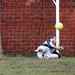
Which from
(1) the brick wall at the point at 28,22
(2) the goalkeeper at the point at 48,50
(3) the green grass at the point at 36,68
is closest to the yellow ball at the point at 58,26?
(2) the goalkeeper at the point at 48,50

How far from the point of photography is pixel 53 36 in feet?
48.9

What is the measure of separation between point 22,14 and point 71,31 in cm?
191

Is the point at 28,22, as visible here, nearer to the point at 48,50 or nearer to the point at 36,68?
the point at 48,50

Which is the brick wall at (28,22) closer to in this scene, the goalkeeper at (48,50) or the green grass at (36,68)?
the goalkeeper at (48,50)

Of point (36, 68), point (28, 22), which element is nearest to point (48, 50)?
point (28, 22)

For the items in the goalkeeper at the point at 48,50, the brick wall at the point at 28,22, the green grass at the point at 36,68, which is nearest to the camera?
the green grass at the point at 36,68

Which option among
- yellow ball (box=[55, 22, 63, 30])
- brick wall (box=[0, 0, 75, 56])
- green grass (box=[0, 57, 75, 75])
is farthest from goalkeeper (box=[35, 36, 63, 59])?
green grass (box=[0, 57, 75, 75])

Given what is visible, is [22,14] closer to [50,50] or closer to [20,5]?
[20,5]

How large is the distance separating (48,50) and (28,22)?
1.50 meters

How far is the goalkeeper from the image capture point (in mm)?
14047

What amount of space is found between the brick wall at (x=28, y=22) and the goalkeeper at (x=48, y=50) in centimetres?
74

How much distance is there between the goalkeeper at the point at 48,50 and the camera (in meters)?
14.0

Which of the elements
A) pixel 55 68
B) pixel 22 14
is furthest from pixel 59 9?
pixel 55 68

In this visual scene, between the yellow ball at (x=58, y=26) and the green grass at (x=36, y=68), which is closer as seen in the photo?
the green grass at (x=36, y=68)
